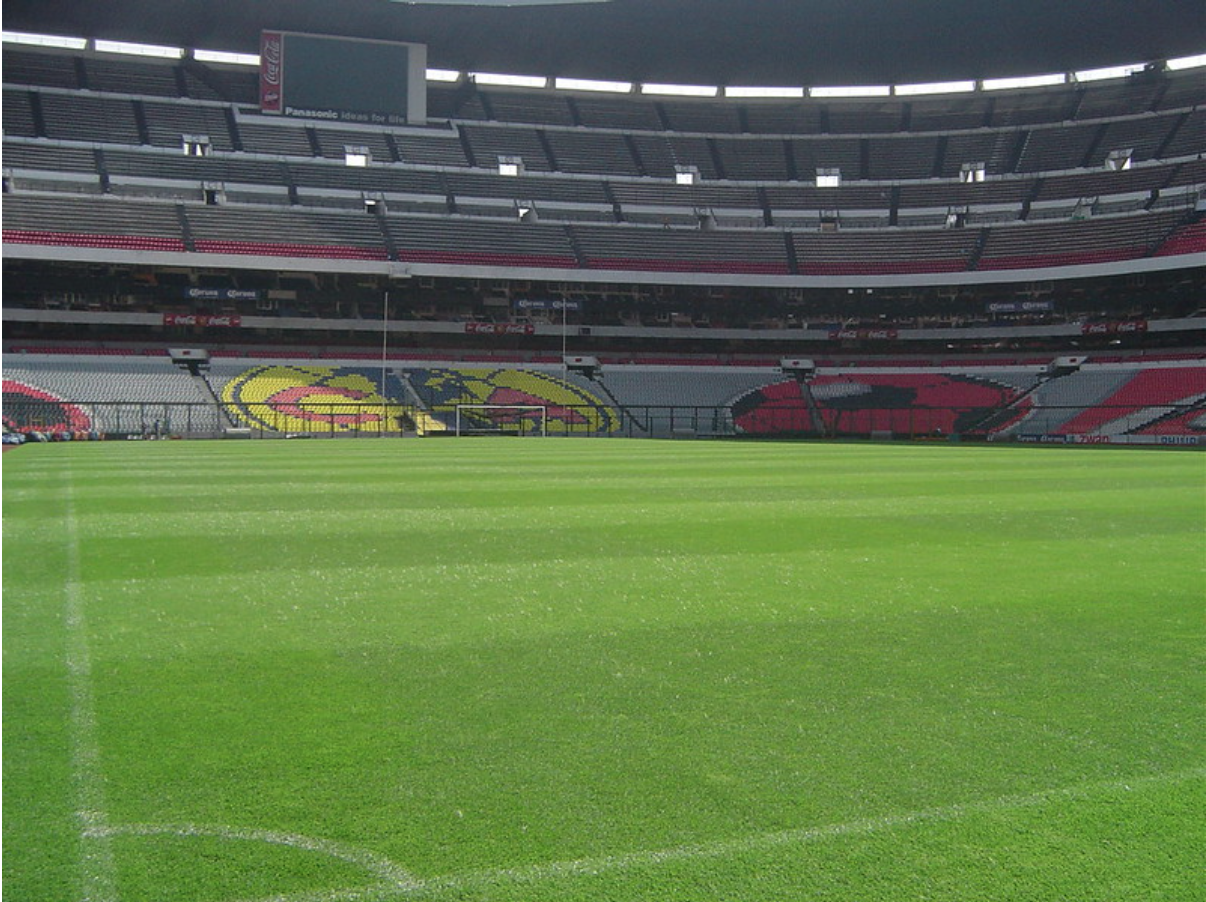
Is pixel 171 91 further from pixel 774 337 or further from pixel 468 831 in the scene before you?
pixel 468 831

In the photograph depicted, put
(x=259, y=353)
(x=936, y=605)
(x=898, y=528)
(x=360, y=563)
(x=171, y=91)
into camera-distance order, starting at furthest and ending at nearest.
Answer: (x=171, y=91) < (x=259, y=353) < (x=898, y=528) < (x=360, y=563) < (x=936, y=605)

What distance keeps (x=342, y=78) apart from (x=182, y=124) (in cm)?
1028

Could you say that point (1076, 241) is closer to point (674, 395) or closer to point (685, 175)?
point (674, 395)

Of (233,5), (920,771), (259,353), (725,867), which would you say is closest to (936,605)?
(920,771)

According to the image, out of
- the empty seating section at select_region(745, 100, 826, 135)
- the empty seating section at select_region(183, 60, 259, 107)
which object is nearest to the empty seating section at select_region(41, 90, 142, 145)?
the empty seating section at select_region(183, 60, 259, 107)

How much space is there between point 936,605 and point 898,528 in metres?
4.19

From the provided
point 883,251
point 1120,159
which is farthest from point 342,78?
point 1120,159

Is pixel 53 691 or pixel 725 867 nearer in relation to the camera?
pixel 725 867

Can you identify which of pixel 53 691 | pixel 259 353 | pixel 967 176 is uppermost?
pixel 967 176

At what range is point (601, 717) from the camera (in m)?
4.31

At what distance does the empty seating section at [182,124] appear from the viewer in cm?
5753

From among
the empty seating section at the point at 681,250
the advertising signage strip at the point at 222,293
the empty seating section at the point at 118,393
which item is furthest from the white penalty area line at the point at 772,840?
the advertising signage strip at the point at 222,293

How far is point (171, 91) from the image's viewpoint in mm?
60188

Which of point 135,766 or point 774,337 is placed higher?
point 774,337
